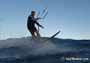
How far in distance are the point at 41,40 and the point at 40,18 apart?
1796 mm

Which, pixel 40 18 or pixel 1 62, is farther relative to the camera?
pixel 40 18

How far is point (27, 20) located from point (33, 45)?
7.06 ft

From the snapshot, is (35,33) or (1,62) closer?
(1,62)

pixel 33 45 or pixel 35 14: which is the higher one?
pixel 35 14

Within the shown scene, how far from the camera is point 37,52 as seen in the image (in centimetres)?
2267

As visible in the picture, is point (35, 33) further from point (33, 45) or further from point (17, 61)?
point (17, 61)

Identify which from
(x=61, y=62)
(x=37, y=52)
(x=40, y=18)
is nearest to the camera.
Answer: (x=61, y=62)

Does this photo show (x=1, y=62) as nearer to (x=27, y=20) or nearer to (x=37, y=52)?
(x=37, y=52)

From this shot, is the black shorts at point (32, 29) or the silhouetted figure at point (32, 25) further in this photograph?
the black shorts at point (32, 29)

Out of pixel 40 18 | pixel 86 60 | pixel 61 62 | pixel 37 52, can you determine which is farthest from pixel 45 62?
pixel 40 18

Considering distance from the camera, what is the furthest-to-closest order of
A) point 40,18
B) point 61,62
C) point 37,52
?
1. point 40,18
2. point 37,52
3. point 61,62

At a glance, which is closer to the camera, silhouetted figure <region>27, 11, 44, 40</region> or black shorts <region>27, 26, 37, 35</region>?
silhouetted figure <region>27, 11, 44, 40</region>

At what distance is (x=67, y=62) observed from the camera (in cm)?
1642

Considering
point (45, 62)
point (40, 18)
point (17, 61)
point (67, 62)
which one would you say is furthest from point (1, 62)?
point (40, 18)
